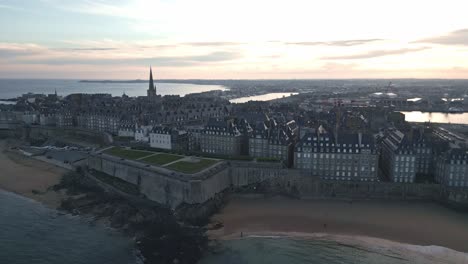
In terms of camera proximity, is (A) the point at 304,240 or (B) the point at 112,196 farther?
(B) the point at 112,196

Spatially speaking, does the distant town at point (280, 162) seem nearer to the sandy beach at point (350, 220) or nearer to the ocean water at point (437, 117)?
the sandy beach at point (350, 220)

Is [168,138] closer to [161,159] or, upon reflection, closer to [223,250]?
[161,159]

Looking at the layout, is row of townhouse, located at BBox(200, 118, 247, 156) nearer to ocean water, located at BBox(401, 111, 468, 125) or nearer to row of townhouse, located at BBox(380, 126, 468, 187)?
row of townhouse, located at BBox(380, 126, 468, 187)

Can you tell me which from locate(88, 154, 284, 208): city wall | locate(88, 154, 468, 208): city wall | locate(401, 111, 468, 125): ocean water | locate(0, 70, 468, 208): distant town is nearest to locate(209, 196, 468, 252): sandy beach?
locate(88, 154, 468, 208): city wall

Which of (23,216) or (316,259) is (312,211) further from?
(23,216)

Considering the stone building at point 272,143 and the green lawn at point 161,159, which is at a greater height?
the stone building at point 272,143

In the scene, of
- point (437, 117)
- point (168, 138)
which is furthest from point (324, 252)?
point (437, 117)

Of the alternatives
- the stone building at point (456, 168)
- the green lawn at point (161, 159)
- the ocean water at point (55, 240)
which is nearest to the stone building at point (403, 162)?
the stone building at point (456, 168)

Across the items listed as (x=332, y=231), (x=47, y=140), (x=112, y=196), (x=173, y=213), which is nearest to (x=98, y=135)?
(x=47, y=140)
